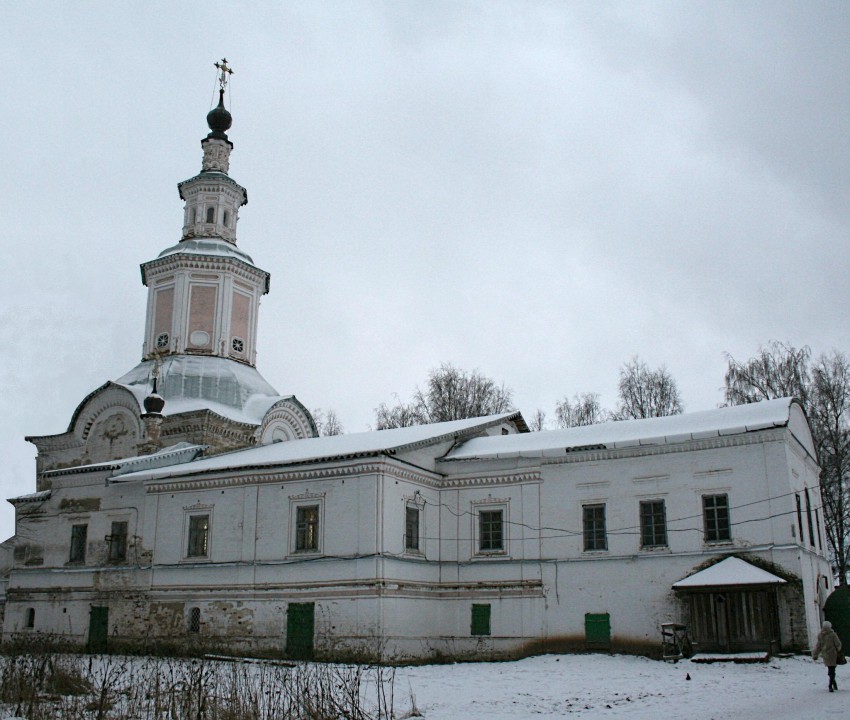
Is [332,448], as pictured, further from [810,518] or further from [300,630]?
[810,518]

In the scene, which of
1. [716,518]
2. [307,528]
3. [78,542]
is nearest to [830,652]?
[716,518]

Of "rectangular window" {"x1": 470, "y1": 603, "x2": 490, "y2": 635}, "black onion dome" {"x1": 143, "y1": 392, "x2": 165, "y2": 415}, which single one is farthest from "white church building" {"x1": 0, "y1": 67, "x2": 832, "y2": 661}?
"black onion dome" {"x1": 143, "y1": 392, "x2": 165, "y2": 415}

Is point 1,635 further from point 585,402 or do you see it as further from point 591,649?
point 585,402

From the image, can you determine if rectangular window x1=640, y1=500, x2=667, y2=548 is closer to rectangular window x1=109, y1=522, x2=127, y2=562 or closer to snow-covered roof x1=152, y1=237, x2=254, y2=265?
rectangular window x1=109, y1=522, x2=127, y2=562

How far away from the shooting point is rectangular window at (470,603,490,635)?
870 inches

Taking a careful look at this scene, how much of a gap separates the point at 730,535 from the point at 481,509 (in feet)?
19.8

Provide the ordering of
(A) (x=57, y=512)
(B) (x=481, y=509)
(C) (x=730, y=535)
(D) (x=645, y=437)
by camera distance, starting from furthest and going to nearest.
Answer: (A) (x=57, y=512), (B) (x=481, y=509), (D) (x=645, y=437), (C) (x=730, y=535)

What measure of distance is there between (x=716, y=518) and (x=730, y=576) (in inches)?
61.6

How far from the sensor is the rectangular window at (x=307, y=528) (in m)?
22.3

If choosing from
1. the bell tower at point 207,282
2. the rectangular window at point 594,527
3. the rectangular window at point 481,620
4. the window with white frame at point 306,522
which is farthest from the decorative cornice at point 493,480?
the bell tower at point 207,282

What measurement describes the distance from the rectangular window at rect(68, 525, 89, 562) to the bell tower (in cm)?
705

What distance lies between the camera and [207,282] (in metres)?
31.8

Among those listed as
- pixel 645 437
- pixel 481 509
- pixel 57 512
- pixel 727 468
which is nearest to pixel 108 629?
pixel 57 512

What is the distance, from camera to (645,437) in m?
21.6
